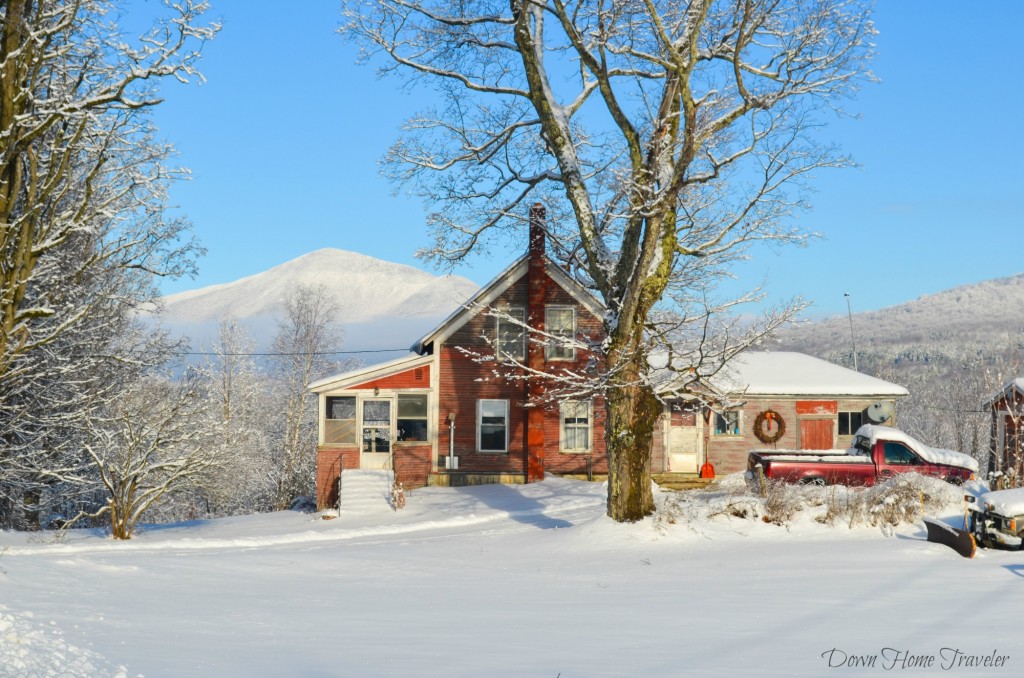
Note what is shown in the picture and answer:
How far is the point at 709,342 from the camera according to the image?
16938 mm

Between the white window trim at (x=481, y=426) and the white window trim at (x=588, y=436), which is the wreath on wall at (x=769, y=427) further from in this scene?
the white window trim at (x=481, y=426)

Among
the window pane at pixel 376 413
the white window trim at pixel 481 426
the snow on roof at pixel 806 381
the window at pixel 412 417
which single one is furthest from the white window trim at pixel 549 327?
the window pane at pixel 376 413

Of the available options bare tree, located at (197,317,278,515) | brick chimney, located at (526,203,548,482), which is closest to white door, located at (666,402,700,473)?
brick chimney, located at (526,203,548,482)

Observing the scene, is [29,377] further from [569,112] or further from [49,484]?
[569,112]

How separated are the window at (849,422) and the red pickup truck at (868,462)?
5.59m

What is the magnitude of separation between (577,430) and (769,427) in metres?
6.49

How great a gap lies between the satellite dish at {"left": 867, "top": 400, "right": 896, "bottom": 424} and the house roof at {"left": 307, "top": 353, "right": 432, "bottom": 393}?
14488 mm

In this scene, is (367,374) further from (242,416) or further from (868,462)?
(242,416)

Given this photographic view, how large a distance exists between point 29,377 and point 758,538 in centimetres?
1699

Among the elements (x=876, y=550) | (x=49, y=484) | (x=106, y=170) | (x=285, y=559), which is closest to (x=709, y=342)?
(x=876, y=550)

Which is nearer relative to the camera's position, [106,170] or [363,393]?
[106,170]

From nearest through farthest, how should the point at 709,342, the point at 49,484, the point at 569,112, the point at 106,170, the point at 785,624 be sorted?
the point at 785,624
the point at 709,342
the point at 569,112
the point at 106,170
the point at 49,484

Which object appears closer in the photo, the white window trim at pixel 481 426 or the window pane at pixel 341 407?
the window pane at pixel 341 407

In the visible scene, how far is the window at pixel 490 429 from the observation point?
29.5m
